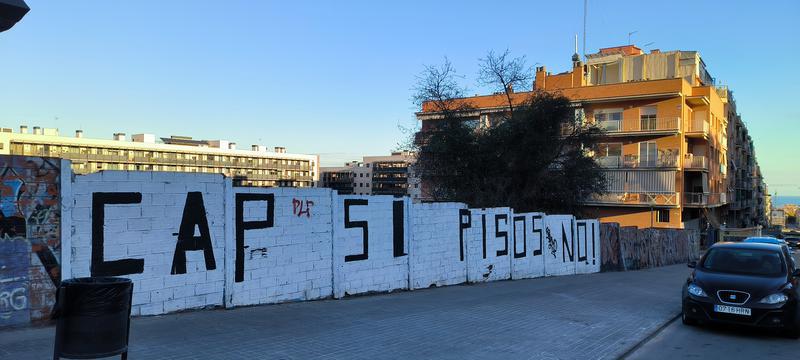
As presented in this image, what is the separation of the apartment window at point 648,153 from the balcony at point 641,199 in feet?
8.04

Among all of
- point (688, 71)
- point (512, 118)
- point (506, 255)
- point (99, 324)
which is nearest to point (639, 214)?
point (688, 71)

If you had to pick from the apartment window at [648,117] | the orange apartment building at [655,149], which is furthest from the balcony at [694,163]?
the apartment window at [648,117]

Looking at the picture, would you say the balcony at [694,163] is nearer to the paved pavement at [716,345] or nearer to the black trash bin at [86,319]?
the paved pavement at [716,345]

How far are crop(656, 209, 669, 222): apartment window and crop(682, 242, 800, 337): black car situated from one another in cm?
3515

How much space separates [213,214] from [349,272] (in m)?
3.19

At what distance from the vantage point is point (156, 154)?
128 m

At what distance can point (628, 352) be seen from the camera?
23.2ft

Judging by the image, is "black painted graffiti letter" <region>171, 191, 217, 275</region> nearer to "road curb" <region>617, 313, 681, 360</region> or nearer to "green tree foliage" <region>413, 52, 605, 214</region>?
"road curb" <region>617, 313, 681, 360</region>

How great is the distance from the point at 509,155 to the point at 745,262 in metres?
15.7

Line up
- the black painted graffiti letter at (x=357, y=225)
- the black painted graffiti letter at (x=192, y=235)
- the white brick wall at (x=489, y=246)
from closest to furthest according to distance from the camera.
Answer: the black painted graffiti letter at (x=192, y=235) → the black painted graffiti letter at (x=357, y=225) → the white brick wall at (x=489, y=246)

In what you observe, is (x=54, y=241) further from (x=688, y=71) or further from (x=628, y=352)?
(x=688, y=71)

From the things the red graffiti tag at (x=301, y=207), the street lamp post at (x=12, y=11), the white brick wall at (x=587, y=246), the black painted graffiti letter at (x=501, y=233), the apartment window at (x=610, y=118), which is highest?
the apartment window at (x=610, y=118)

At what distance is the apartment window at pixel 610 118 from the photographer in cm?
4331

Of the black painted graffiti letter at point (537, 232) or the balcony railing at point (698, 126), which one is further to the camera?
the balcony railing at point (698, 126)
